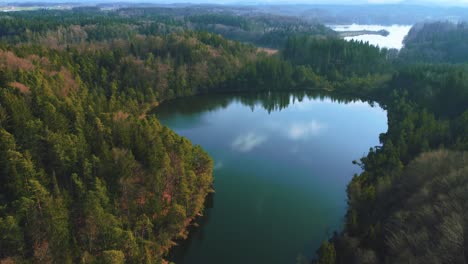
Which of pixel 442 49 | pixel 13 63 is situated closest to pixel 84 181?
pixel 13 63

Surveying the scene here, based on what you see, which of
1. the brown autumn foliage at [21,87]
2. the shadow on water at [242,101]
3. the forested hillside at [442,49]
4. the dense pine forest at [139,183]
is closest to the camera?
the dense pine forest at [139,183]

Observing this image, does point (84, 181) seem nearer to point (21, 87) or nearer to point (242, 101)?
point (21, 87)

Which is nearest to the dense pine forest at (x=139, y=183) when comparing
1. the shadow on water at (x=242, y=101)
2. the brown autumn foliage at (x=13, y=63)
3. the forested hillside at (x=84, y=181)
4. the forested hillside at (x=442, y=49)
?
the forested hillside at (x=84, y=181)

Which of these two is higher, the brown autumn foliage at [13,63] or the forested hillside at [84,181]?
the brown autumn foliage at [13,63]

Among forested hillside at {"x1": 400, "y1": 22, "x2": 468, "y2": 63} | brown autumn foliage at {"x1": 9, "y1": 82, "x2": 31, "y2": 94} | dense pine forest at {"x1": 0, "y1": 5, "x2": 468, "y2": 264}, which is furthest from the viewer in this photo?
forested hillside at {"x1": 400, "y1": 22, "x2": 468, "y2": 63}

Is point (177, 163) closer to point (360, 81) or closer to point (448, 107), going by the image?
point (448, 107)

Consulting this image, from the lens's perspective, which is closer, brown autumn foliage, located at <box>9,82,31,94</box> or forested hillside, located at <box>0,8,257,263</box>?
forested hillside, located at <box>0,8,257,263</box>

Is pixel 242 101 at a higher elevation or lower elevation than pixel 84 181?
lower

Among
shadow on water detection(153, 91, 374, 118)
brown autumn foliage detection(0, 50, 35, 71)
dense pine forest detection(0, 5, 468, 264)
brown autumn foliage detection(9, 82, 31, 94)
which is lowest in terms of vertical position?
shadow on water detection(153, 91, 374, 118)

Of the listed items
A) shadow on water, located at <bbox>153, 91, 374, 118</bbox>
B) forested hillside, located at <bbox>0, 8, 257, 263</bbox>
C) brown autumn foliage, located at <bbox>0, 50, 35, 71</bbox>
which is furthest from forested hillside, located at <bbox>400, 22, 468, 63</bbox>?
brown autumn foliage, located at <bbox>0, 50, 35, 71</bbox>

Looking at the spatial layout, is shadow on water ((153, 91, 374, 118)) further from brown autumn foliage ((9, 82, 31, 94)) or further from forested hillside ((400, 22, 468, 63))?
forested hillside ((400, 22, 468, 63))

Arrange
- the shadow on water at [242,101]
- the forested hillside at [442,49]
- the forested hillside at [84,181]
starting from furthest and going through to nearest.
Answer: the forested hillside at [442,49] → the shadow on water at [242,101] → the forested hillside at [84,181]

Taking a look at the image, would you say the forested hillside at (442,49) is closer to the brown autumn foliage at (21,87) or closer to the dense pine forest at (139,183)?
the dense pine forest at (139,183)
